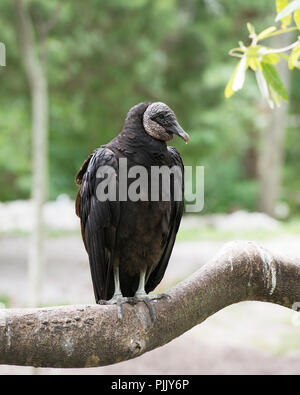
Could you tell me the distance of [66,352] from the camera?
1560mm

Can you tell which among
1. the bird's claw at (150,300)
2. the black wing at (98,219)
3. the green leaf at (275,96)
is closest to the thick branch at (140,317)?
the bird's claw at (150,300)

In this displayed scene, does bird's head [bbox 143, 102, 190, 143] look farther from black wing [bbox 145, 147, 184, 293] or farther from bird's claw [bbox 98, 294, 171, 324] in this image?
bird's claw [bbox 98, 294, 171, 324]

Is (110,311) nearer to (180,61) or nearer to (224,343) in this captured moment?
(224,343)

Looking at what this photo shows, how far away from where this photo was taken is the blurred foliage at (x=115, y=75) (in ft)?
18.4

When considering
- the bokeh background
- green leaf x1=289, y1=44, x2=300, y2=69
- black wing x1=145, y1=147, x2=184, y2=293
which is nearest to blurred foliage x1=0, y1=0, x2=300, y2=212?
the bokeh background

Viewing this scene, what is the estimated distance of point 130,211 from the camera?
2.00 m

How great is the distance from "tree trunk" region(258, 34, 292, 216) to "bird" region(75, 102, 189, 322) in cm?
839

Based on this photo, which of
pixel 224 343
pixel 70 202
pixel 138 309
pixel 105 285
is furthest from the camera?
pixel 70 202

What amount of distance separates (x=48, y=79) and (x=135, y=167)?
4.47m

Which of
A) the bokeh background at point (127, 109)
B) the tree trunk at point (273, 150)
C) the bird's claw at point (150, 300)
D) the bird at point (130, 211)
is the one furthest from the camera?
the tree trunk at point (273, 150)

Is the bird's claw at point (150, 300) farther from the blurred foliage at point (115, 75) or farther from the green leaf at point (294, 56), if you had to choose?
the blurred foliage at point (115, 75)

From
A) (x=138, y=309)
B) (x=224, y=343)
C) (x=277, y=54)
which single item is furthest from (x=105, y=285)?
(x=224, y=343)

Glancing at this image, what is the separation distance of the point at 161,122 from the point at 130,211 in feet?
1.12

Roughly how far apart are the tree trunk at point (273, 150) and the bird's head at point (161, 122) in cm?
848
